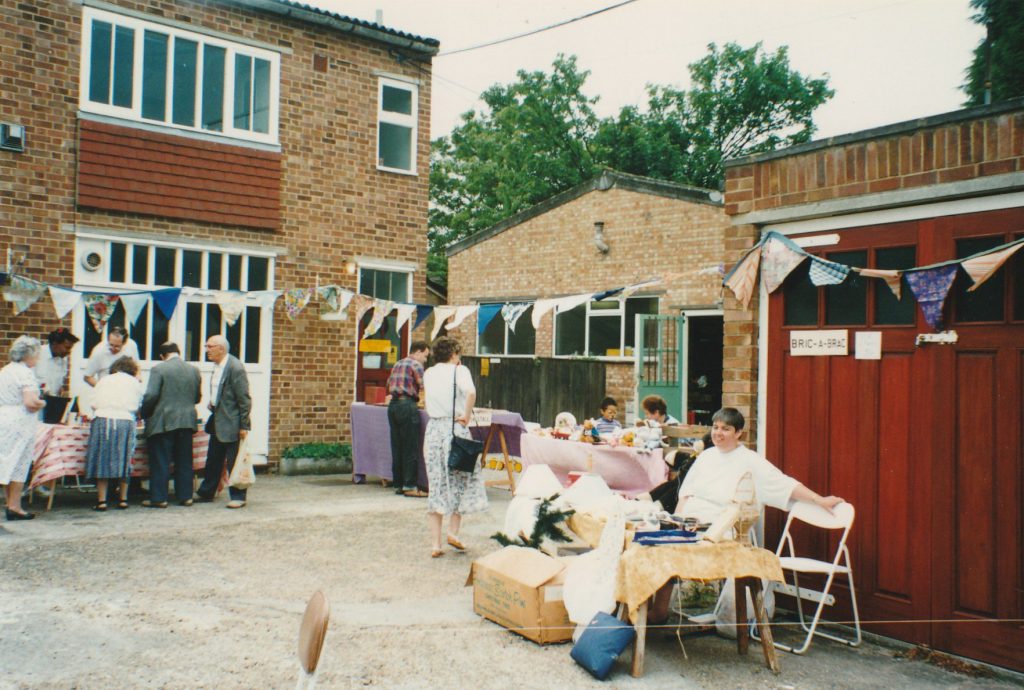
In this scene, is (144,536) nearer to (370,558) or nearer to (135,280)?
(370,558)

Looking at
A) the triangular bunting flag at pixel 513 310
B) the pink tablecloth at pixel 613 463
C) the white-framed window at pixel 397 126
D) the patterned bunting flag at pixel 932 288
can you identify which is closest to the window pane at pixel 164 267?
the white-framed window at pixel 397 126

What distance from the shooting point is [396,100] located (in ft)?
45.8

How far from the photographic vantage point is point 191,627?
18.2 ft

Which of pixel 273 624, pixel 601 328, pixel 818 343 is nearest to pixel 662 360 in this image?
pixel 601 328

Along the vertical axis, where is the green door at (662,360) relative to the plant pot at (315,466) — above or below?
above

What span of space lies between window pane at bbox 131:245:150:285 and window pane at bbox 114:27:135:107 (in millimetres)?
1905

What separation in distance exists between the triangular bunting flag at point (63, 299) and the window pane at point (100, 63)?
8.62 feet

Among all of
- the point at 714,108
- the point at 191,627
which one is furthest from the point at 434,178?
the point at 191,627

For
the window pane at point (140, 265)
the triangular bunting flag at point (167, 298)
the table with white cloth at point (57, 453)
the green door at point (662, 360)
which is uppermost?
the window pane at point (140, 265)

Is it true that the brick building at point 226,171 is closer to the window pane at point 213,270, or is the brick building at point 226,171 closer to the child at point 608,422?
the window pane at point 213,270

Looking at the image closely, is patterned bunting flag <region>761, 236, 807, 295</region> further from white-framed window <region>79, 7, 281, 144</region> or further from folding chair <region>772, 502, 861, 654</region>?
white-framed window <region>79, 7, 281, 144</region>

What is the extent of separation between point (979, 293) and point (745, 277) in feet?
5.39

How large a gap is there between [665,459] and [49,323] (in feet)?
24.9

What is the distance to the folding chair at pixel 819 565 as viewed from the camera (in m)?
5.43
